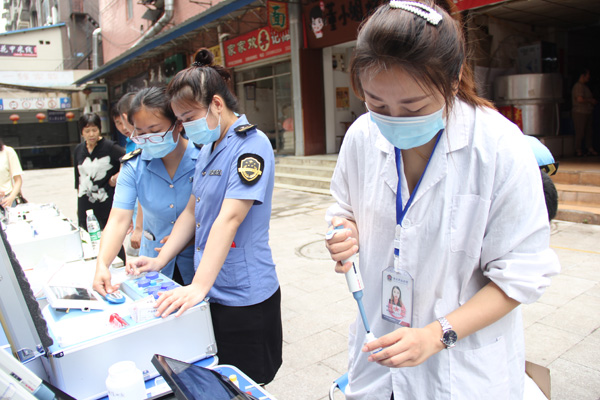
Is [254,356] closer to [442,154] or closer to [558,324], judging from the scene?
[442,154]

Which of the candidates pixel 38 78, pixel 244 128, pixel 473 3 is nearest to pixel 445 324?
pixel 244 128

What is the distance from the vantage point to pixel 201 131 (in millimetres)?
1638

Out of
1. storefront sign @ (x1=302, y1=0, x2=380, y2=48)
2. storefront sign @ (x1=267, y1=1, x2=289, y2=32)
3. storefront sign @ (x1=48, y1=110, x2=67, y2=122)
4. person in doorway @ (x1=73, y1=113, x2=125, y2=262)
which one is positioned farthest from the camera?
storefront sign @ (x1=48, y1=110, x2=67, y2=122)

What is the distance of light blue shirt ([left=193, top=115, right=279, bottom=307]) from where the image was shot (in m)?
1.59

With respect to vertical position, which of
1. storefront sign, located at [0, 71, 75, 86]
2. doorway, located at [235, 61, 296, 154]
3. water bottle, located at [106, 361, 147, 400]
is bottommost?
water bottle, located at [106, 361, 147, 400]

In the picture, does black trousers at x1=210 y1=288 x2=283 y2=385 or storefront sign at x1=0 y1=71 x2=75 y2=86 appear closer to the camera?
black trousers at x1=210 y1=288 x2=283 y2=385

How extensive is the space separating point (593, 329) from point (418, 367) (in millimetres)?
2351

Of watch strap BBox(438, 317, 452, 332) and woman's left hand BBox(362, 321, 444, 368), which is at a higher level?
watch strap BBox(438, 317, 452, 332)

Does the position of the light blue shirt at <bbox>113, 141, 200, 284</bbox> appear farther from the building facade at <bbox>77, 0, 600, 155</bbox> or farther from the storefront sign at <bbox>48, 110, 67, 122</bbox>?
the storefront sign at <bbox>48, 110, 67, 122</bbox>

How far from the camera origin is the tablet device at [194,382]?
2.87 feet

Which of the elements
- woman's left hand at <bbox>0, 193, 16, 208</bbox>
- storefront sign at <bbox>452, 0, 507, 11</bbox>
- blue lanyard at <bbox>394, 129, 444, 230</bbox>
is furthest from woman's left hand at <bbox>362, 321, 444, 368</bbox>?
storefront sign at <bbox>452, 0, 507, 11</bbox>

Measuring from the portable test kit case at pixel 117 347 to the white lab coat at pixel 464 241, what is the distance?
0.54 m

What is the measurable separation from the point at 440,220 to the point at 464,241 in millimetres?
68

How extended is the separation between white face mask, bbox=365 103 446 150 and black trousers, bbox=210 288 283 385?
0.90 meters
